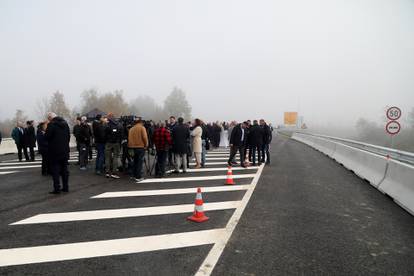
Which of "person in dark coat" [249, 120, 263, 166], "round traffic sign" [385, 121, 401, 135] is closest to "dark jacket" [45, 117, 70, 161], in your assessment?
"person in dark coat" [249, 120, 263, 166]

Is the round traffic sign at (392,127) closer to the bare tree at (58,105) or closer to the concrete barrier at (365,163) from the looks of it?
the concrete barrier at (365,163)

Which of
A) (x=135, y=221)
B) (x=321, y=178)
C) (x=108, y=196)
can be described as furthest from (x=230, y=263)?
(x=321, y=178)

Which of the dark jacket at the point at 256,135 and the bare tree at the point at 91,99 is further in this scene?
the bare tree at the point at 91,99

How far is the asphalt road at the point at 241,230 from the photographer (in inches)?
150

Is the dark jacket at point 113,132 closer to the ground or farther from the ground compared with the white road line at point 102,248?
farther from the ground

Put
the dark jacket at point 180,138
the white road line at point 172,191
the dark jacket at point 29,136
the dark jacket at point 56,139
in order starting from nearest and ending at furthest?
the dark jacket at point 56,139 < the white road line at point 172,191 < the dark jacket at point 180,138 < the dark jacket at point 29,136

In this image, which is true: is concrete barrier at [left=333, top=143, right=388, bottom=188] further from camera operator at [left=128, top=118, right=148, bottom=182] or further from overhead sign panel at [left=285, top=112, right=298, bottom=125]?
overhead sign panel at [left=285, top=112, right=298, bottom=125]

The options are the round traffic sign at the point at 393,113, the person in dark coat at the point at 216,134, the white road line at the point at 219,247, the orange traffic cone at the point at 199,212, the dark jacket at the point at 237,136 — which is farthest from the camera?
the person in dark coat at the point at 216,134

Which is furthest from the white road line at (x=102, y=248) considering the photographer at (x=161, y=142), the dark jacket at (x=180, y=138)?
the dark jacket at (x=180, y=138)

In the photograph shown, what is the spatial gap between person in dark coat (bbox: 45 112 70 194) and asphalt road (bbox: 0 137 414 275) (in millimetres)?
454

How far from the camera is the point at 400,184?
24.3ft

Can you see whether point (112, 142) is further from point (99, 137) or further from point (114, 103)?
point (114, 103)

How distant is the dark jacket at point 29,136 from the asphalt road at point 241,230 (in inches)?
228

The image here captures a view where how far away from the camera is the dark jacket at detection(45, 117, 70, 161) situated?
25.2ft
